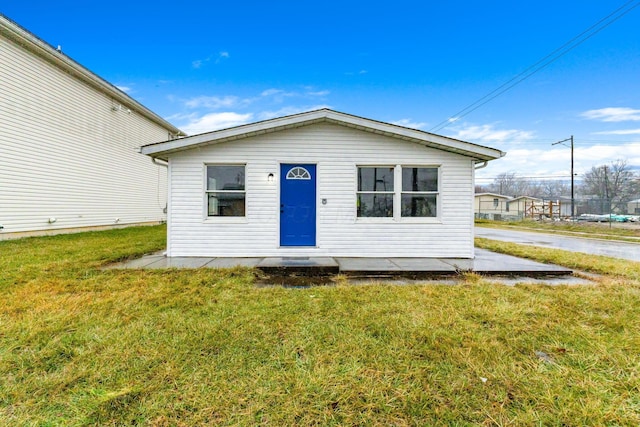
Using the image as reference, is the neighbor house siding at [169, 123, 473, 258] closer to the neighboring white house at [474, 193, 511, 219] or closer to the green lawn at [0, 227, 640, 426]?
the green lawn at [0, 227, 640, 426]

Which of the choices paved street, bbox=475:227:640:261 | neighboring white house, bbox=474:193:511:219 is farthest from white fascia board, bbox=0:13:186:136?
neighboring white house, bbox=474:193:511:219

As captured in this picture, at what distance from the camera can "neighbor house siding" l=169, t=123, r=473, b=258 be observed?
21.5 ft

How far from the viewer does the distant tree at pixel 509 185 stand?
59.7 metres

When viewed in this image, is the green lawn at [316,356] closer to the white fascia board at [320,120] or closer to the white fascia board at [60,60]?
the white fascia board at [320,120]

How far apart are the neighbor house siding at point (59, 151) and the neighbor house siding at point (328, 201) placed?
6.21 metres

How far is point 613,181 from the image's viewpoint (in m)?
41.9

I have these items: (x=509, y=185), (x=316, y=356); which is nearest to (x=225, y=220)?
(x=316, y=356)

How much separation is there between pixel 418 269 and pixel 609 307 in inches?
98.8

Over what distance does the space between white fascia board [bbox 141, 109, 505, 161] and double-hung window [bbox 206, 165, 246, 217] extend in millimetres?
682

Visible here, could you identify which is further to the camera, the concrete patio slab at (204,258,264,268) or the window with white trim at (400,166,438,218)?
the window with white trim at (400,166,438,218)

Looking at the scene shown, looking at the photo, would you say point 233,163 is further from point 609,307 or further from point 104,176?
point 104,176

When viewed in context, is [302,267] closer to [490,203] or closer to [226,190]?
[226,190]

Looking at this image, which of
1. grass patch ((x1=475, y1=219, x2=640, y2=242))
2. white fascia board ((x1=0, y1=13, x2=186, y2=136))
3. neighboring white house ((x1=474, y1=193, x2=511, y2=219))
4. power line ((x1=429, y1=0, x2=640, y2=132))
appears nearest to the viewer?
white fascia board ((x1=0, y1=13, x2=186, y2=136))

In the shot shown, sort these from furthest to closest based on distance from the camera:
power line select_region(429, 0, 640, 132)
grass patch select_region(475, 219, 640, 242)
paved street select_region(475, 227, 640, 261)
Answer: grass patch select_region(475, 219, 640, 242) → power line select_region(429, 0, 640, 132) → paved street select_region(475, 227, 640, 261)
